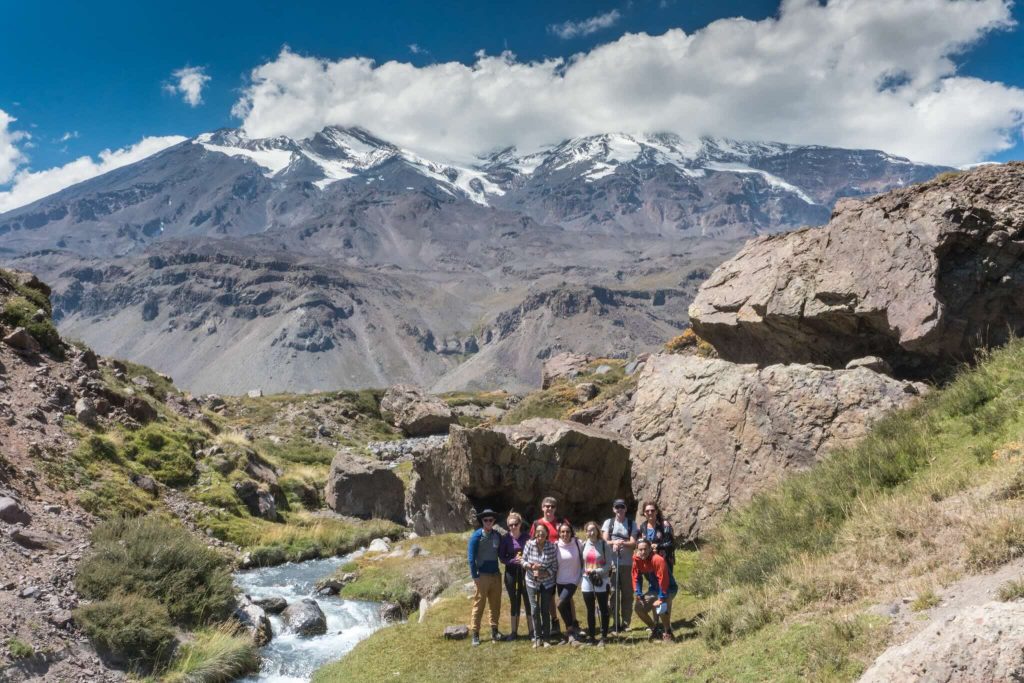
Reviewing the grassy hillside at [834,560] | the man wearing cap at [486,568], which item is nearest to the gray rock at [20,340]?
the grassy hillside at [834,560]

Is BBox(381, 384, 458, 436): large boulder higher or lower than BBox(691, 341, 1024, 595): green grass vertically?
lower

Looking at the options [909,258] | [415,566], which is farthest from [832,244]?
[415,566]

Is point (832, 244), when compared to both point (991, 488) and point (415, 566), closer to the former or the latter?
point (991, 488)

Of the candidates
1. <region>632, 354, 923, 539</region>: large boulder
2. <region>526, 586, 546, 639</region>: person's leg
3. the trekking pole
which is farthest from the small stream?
<region>632, 354, 923, 539</region>: large boulder

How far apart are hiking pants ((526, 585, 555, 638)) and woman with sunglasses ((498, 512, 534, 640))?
0.60 ft

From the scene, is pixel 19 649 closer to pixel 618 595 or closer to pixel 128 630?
pixel 128 630

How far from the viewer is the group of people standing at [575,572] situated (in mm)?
11875

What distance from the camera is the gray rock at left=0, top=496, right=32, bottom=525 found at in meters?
15.5

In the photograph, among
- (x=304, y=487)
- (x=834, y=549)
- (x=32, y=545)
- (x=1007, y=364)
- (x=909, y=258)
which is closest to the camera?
(x=834, y=549)

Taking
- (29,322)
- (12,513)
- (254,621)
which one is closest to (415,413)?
(29,322)

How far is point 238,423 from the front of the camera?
196 ft

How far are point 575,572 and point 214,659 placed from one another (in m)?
8.27

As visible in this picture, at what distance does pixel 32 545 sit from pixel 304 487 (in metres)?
21.6

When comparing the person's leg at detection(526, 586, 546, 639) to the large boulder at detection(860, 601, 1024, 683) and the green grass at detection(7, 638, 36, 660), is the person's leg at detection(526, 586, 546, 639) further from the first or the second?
the green grass at detection(7, 638, 36, 660)
